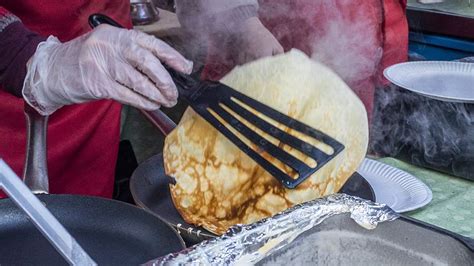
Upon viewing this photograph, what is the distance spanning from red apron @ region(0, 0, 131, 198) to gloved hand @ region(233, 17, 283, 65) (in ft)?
1.16

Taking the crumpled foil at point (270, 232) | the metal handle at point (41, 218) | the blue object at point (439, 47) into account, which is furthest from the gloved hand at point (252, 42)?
the blue object at point (439, 47)

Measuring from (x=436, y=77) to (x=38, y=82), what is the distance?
917mm

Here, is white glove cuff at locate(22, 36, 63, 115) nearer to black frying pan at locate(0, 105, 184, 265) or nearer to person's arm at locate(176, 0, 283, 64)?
black frying pan at locate(0, 105, 184, 265)

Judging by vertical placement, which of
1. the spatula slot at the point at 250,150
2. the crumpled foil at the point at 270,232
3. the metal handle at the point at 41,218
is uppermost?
the metal handle at the point at 41,218

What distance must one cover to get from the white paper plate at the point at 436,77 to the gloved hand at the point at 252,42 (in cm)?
29

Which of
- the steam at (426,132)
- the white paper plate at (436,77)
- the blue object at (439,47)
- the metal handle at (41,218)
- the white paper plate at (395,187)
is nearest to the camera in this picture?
the metal handle at (41,218)

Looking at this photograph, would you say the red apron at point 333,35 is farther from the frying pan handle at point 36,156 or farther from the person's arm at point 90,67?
the frying pan handle at point 36,156

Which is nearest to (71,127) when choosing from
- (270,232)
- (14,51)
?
(14,51)

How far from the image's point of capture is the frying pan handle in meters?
1.09

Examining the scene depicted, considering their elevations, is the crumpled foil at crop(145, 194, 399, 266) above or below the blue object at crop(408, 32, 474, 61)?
above

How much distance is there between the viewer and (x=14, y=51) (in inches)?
48.2

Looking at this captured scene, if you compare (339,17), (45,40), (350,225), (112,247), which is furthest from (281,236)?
(339,17)

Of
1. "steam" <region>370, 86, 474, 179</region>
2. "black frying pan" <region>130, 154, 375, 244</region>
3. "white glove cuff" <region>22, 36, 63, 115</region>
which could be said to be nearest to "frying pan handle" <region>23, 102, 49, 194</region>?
"white glove cuff" <region>22, 36, 63, 115</region>

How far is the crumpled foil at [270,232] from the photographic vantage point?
67cm
